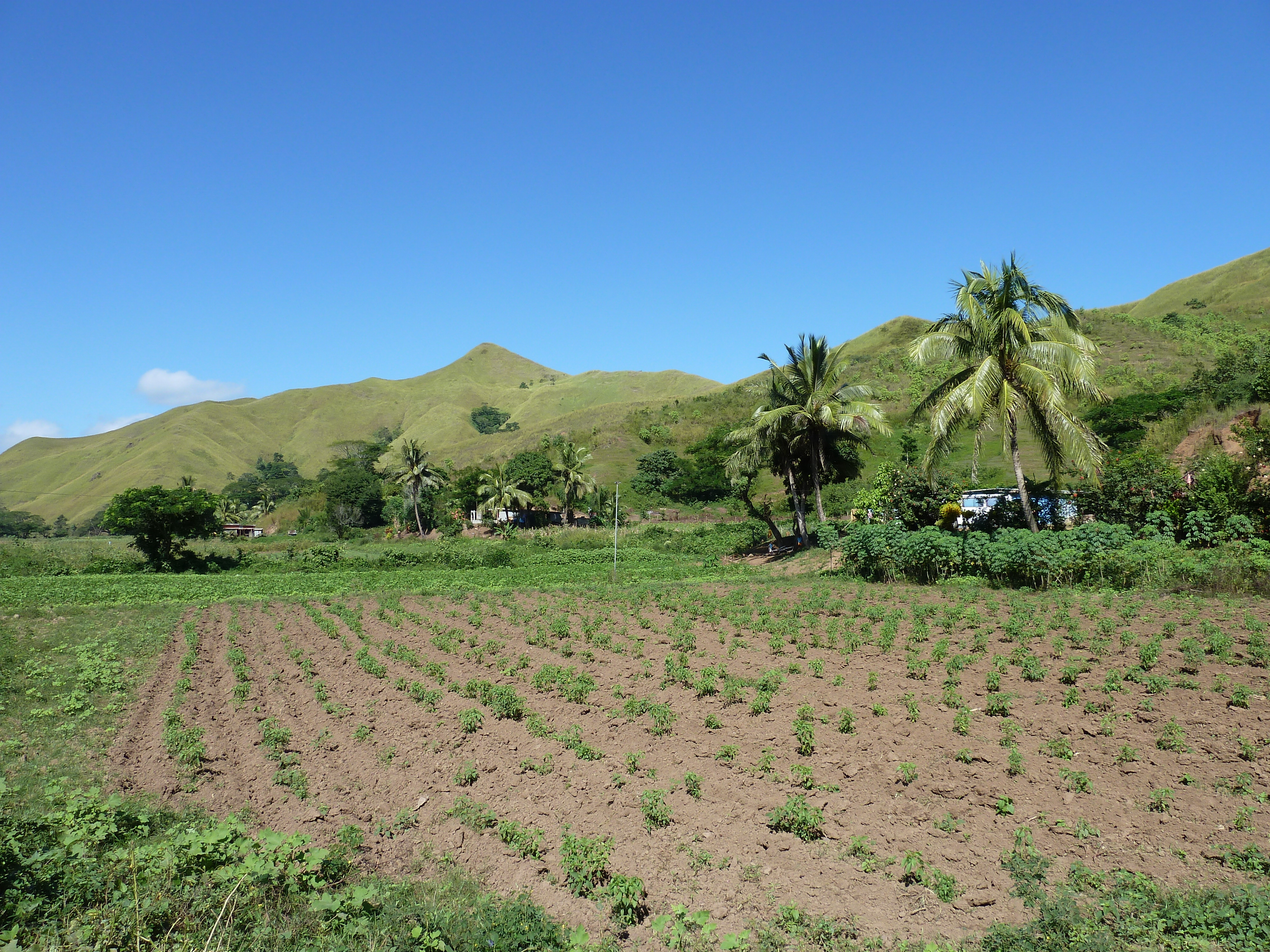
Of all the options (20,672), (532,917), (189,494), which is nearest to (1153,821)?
(532,917)

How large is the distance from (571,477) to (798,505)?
26447 millimetres

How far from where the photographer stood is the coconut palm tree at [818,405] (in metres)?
27.3

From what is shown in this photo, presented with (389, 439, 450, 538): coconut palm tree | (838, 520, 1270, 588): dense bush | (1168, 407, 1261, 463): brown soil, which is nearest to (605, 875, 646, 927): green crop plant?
(838, 520, 1270, 588): dense bush

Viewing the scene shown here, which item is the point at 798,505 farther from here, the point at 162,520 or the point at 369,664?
the point at 162,520

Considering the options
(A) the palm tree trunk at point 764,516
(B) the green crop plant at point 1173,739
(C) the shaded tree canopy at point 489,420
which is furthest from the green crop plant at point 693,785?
(C) the shaded tree canopy at point 489,420

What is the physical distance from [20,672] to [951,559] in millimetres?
19480

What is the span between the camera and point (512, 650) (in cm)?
1392

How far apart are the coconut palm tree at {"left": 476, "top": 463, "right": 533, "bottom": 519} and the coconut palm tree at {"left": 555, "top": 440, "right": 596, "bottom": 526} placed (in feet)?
11.7

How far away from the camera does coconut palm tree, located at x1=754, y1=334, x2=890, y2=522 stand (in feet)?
89.5

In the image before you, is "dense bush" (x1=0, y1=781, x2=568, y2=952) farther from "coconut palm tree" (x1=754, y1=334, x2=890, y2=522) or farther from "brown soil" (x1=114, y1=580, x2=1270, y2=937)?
"coconut palm tree" (x1=754, y1=334, x2=890, y2=522)

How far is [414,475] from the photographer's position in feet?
188

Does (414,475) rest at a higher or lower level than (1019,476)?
higher

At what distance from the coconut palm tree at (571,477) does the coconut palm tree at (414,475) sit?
36.6 feet

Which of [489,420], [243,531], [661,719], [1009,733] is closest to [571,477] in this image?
[243,531]
